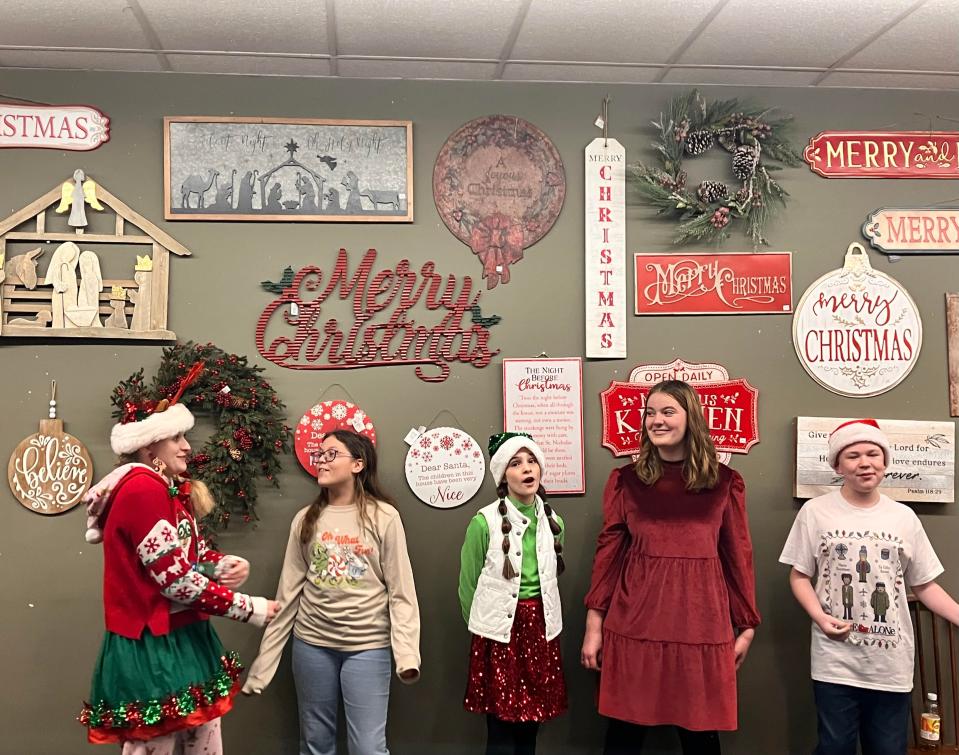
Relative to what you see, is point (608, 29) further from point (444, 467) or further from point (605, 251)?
point (444, 467)

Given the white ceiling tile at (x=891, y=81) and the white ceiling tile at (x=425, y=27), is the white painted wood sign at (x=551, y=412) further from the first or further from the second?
the white ceiling tile at (x=891, y=81)

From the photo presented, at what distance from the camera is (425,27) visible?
3047mm

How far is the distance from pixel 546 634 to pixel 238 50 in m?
2.41

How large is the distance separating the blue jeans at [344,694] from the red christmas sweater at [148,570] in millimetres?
678

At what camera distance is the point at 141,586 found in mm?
2344

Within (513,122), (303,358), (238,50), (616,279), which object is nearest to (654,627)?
(616,279)

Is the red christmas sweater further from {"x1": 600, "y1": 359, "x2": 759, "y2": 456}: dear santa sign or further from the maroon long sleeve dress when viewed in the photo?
{"x1": 600, "y1": 359, "x2": 759, "y2": 456}: dear santa sign

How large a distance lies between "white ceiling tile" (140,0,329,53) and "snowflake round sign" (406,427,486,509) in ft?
5.11

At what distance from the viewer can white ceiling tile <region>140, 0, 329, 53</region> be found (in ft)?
9.39

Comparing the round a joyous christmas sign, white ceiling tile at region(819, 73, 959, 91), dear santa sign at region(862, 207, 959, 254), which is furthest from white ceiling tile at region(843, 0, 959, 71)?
the round a joyous christmas sign

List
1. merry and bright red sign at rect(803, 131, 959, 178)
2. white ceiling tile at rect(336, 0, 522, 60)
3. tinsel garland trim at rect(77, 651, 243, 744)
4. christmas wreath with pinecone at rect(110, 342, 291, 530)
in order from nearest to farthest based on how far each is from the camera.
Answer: tinsel garland trim at rect(77, 651, 243, 744), white ceiling tile at rect(336, 0, 522, 60), christmas wreath with pinecone at rect(110, 342, 291, 530), merry and bright red sign at rect(803, 131, 959, 178)

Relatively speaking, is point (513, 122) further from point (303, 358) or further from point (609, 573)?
point (609, 573)

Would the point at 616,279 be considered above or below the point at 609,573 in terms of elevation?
above

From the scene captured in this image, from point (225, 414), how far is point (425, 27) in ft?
5.26
